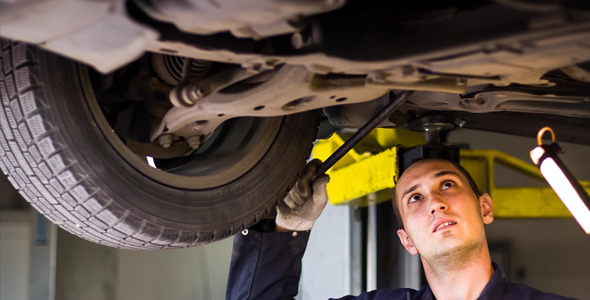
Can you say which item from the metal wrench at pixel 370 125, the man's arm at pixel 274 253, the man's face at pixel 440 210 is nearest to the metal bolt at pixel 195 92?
the metal wrench at pixel 370 125

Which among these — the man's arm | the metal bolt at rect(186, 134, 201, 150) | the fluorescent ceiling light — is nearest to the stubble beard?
the man's arm

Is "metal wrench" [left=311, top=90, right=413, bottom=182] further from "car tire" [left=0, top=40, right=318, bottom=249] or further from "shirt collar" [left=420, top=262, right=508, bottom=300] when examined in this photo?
"shirt collar" [left=420, top=262, right=508, bottom=300]

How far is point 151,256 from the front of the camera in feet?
11.5

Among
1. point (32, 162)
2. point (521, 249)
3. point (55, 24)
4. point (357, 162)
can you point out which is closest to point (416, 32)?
point (55, 24)

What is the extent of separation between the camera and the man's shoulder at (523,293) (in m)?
1.75

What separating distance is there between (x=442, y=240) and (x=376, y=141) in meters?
0.72

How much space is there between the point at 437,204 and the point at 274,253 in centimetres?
44

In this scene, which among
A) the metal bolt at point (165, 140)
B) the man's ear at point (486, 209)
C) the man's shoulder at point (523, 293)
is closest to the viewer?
the metal bolt at point (165, 140)

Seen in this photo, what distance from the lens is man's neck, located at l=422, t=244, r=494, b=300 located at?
1.84 metres

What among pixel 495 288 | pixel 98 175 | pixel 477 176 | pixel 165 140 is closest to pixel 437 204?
pixel 495 288

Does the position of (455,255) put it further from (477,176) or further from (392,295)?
(477,176)

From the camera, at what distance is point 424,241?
186 centimetres

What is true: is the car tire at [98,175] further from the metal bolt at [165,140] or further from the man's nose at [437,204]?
the man's nose at [437,204]

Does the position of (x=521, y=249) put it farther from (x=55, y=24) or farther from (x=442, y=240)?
(x=55, y=24)
